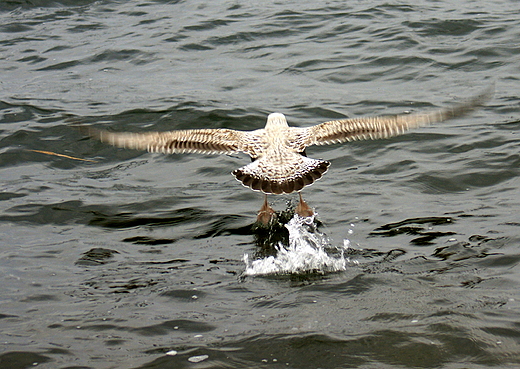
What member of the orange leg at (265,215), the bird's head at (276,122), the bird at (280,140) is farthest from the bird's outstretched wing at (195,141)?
the orange leg at (265,215)

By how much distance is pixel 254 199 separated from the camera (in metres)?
7.35

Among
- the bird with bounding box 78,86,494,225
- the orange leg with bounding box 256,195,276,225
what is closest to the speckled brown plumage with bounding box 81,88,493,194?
the bird with bounding box 78,86,494,225

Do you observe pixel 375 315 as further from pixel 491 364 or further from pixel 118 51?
pixel 118 51

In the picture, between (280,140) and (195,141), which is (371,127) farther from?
(195,141)

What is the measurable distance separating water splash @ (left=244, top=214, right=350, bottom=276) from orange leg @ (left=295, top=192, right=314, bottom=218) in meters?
0.48

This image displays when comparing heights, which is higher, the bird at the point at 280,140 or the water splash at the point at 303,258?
the bird at the point at 280,140

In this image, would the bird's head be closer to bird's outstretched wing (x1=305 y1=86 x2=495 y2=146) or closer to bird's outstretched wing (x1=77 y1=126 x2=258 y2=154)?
bird's outstretched wing (x1=77 y1=126 x2=258 y2=154)

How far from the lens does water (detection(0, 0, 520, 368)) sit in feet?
14.7

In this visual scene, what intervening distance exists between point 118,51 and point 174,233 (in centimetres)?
627

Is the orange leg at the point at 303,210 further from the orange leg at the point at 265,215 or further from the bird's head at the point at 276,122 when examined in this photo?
the bird's head at the point at 276,122

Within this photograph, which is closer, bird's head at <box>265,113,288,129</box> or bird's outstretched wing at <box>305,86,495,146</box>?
bird's outstretched wing at <box>305,86,495,146</box>

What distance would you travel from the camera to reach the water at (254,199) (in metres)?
4.49

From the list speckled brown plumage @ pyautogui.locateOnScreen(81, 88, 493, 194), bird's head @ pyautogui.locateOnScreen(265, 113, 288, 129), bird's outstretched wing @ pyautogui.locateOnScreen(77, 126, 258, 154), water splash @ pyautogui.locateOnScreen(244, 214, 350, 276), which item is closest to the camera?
water splash @ pyautogui.locateOnScreen(244, 214, 350, 276)

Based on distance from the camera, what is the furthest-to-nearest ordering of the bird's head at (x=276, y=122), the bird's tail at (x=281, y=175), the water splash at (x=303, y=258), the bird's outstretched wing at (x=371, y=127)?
the bird's head at (x=276, y=122)
the bird's outstretched wing at (x=371, y=127)
the bird's tail at (x=281, y=175)
the water splash at (x=303, y=258)
